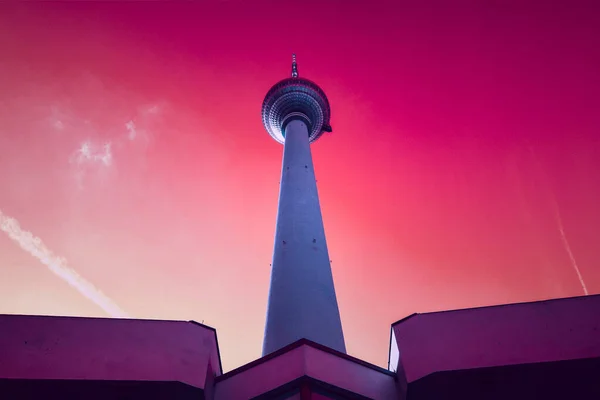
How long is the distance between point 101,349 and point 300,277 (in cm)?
704

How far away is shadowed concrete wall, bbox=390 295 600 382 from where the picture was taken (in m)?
7.59

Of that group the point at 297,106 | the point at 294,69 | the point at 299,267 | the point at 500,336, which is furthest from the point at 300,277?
the point at 294,69

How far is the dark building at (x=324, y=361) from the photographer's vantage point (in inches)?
292

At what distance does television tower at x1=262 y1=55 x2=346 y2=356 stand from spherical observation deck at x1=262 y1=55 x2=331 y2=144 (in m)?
0.96

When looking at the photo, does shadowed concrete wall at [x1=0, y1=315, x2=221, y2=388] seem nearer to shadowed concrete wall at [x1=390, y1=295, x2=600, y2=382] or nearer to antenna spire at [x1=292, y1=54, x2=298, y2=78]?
shadowed concrete wall at [x1=390, y1=295, x2=600, y2=382]

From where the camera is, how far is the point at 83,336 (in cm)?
793

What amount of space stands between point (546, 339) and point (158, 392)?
6.73m

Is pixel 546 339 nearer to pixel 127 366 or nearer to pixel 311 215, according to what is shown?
pixel 127 366

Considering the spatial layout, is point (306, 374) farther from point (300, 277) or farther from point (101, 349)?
point (300, 277)

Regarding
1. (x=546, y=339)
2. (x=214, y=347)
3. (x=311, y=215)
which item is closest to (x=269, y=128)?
(x=311, y=215)

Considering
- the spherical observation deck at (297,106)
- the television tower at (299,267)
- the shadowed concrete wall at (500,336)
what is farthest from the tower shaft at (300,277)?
the spherical observation deck at (297,106)

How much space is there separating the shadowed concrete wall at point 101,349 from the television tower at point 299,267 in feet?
13.5

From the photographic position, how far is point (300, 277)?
45.5 feet

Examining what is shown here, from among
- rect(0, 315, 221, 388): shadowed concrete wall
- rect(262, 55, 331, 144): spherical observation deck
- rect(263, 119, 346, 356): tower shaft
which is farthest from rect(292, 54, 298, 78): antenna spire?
rect(0, 315, 221, 388): shadowed concrete wall
